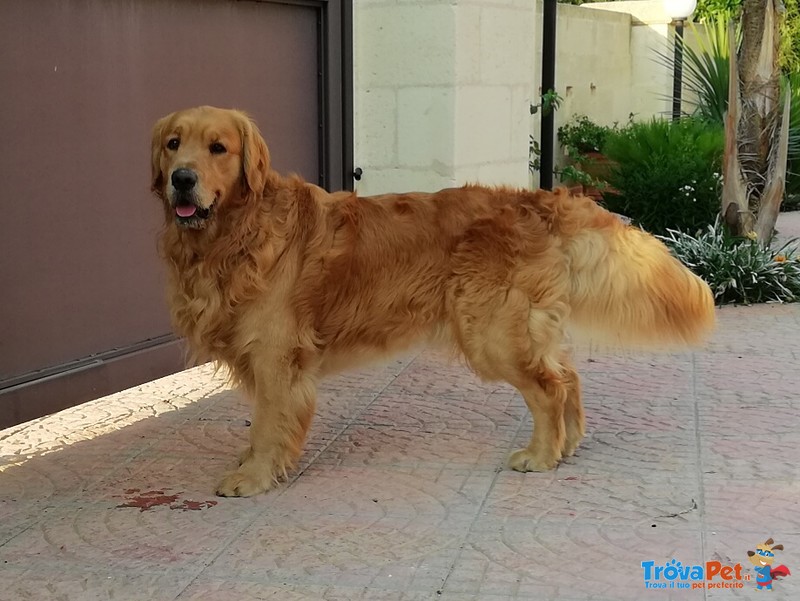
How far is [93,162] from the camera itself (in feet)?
19.0

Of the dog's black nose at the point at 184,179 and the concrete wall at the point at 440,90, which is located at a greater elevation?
the concrete wall at the point at 440,90

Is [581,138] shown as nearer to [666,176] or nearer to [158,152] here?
[666,176]

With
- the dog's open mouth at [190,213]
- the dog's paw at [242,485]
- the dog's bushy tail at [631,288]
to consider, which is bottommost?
the dog's paw at [242,485]

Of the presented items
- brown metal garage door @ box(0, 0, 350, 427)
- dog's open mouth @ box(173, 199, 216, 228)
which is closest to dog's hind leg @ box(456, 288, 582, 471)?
dog's open mouth @ box(173, 199, 216, 228)

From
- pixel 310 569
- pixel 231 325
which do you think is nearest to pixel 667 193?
pixel 231 325

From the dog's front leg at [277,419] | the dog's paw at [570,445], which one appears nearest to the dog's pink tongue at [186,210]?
the dog's front leg at [277,419]

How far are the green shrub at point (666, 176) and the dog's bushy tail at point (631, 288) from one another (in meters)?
6.74

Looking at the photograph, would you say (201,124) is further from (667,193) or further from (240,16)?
(667,193)

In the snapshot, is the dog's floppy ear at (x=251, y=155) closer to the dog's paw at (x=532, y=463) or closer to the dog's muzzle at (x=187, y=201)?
the dog's muzzle at (x=187, y=201)

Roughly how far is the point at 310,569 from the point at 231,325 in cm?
134

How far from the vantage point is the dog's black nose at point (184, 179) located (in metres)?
4.30

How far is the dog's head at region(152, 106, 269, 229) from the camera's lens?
14.3 ft

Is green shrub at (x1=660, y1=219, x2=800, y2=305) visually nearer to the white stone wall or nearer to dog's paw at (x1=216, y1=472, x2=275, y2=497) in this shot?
the white stone wall

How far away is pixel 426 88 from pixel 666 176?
4.87 m
